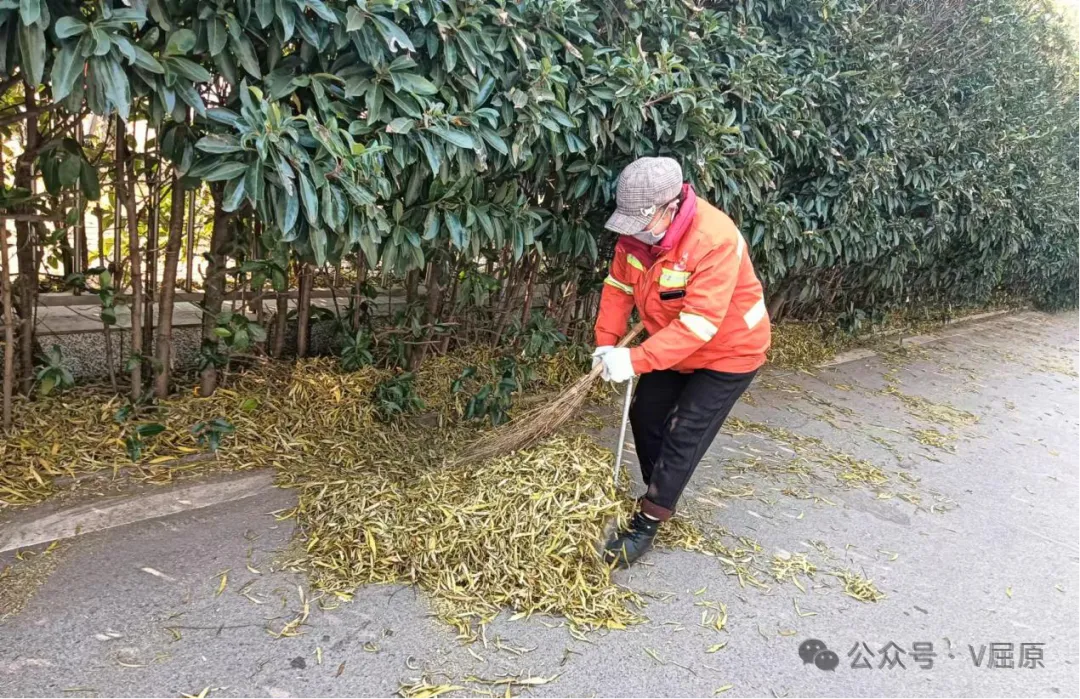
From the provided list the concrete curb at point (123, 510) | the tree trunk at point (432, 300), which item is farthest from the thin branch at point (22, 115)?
the tree trunk at point (432, 300)

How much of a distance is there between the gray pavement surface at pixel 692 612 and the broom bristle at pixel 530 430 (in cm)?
76

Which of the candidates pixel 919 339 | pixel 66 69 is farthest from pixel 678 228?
pixel 919 339

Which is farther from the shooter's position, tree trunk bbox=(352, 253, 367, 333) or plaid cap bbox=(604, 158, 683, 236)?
tree trunk bbox=(352, 253, 367, 333)

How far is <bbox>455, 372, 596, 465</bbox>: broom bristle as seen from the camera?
126 inches

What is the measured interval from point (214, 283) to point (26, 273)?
0.77 m

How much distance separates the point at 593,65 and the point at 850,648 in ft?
8.38

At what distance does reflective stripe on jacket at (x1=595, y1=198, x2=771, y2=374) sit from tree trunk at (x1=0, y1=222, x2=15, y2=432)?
8.18ft

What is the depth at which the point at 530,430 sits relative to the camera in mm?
3219

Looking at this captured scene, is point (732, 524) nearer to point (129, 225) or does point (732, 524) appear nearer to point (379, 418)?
Answer: point (379, 418)

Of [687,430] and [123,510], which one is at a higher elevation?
[687,430]

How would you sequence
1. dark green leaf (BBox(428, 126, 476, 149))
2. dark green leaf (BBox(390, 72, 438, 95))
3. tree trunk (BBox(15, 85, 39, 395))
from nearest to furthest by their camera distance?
1. dark green leaf (BBox(390, 72, 438, 95))
2. dark green leaf (BBox(428, 126, 476, 149))
3. tree trunk (BBox(15, 85, 39, 395))

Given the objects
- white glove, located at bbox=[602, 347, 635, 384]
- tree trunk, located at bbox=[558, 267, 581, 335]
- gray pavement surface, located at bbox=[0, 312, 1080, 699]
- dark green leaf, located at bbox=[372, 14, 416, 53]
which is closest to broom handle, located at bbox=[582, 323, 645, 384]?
white glove, located at bbox=[602, 347, 635, 384]

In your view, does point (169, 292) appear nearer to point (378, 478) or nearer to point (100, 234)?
point (100, 234)

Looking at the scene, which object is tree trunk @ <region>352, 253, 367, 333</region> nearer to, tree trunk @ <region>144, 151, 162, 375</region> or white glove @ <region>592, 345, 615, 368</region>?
tree trunk @ <region>144, 151, 162, 375</region>
